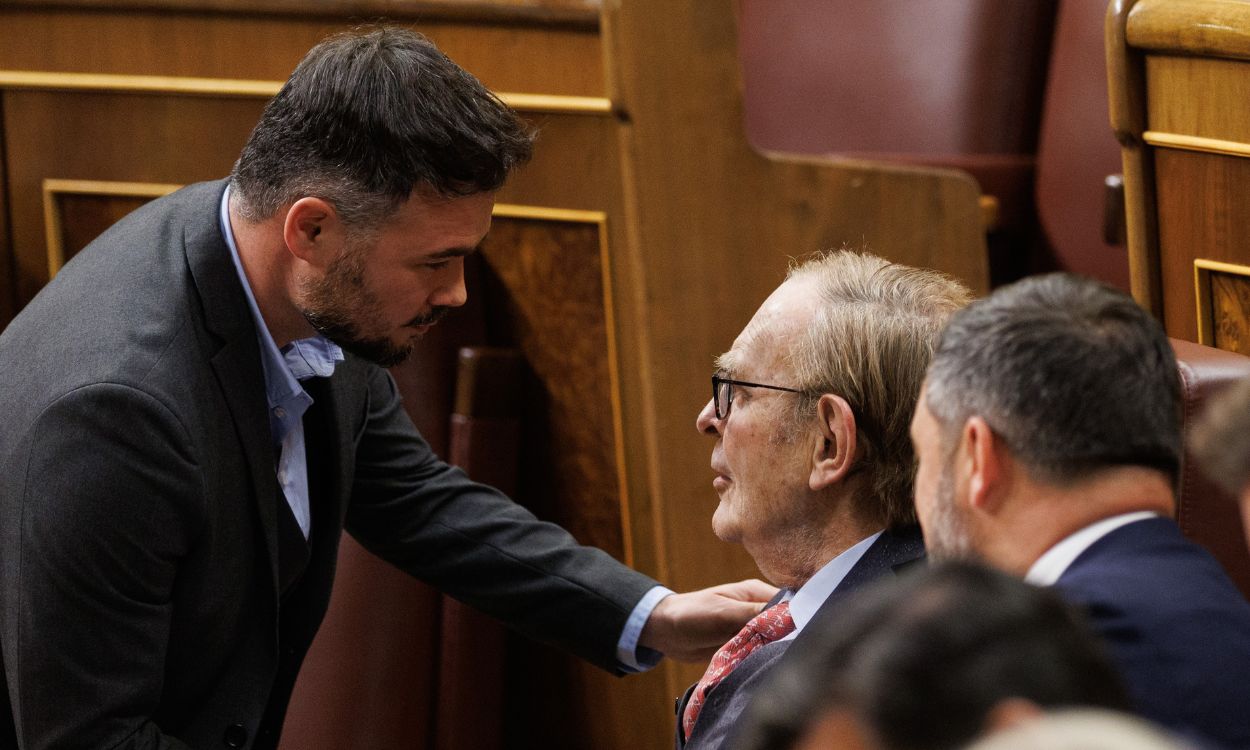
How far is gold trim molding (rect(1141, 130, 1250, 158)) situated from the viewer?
1.55 metres

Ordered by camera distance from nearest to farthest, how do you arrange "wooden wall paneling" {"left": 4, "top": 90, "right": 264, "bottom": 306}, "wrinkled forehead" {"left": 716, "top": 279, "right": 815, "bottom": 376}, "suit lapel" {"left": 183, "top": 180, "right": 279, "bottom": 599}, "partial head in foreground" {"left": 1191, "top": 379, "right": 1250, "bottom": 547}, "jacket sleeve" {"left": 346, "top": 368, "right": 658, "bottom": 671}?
"partial head in foreground" {"left": 1191, "top": 379, "right": 1250, "bottom": 547} → "wrinkled forehead" {"left": 716, "top": 279, "right": 815, "bottom": 376} → "suit lapel" {"left": 183, "top": 180, "right": 279, "bottom": 599} → "jacket sleeve" {"left": 346, "top": 368, "right": 658, "bottom": 671} → "wooden wall paneling" {"left": 4, "top": 90, "right": 264, "bottom": 306}

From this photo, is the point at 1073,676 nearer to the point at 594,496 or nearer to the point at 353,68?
the point at 353,68

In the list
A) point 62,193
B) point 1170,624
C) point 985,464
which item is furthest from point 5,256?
point 1170,624

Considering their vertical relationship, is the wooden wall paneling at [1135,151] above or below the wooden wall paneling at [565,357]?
above

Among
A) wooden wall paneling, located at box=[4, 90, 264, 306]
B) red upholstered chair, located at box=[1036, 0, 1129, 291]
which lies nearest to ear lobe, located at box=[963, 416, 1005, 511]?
wooden wall paneling, located at box=[4, 90, 264, 306]

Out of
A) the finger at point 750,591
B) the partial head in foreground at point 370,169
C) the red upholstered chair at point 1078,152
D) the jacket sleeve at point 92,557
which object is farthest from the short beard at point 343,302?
the red upholstered chair at point 1078,152

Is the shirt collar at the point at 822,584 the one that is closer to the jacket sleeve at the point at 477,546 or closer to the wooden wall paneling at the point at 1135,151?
the jacket sleeve at the point at 477,546

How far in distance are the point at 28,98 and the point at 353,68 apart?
43.1 inches

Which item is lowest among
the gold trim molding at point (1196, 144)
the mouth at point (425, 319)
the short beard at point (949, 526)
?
the short beard at point (949, 526)

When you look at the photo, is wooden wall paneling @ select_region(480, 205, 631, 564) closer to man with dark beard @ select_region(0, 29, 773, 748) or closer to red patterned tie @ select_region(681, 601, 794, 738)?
man with dark beard @ select_region(0, 29, 773, 748)

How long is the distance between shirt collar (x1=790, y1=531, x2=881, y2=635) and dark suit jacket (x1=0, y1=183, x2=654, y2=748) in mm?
432

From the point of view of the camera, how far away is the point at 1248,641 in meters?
0.87

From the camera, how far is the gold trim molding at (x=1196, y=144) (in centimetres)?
155

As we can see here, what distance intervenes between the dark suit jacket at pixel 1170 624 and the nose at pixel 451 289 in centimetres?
88
